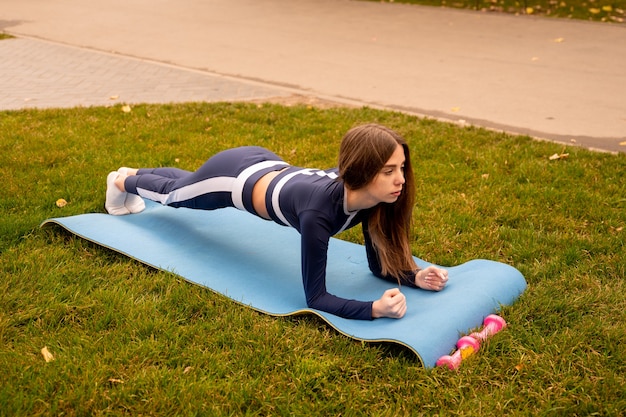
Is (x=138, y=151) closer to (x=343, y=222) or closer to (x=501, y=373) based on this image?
(x=343, y=222)

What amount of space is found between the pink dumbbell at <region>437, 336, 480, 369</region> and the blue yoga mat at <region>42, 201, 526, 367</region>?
0.11 feet

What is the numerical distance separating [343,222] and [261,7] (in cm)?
1169

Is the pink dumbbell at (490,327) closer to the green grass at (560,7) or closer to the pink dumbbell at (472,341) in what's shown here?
the pink dumbbell at (472,341)

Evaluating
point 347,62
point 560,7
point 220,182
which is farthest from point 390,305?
point 560,7

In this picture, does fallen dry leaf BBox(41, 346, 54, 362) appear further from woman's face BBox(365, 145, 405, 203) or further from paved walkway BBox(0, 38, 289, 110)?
paved walkway BBox(0, 38, 289, 110)

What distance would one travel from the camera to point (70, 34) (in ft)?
38.3

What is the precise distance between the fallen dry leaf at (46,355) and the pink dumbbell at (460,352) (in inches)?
63.1

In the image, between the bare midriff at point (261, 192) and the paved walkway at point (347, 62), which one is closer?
the bare midriff at point (261, 192)

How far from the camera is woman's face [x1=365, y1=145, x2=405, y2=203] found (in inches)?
128

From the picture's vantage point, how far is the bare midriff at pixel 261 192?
3781 mm

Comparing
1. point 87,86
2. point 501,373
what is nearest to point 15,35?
point 87,86

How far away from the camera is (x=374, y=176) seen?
3240mm

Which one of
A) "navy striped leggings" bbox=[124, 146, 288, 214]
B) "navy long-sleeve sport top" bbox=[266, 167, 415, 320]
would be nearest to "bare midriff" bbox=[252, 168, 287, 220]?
"navy striped leggings" bbox=[124, 146, 288, 214]

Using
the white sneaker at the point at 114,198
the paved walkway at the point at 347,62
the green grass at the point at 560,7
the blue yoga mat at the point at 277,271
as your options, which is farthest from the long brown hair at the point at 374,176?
the green grass at the point at 560,7
